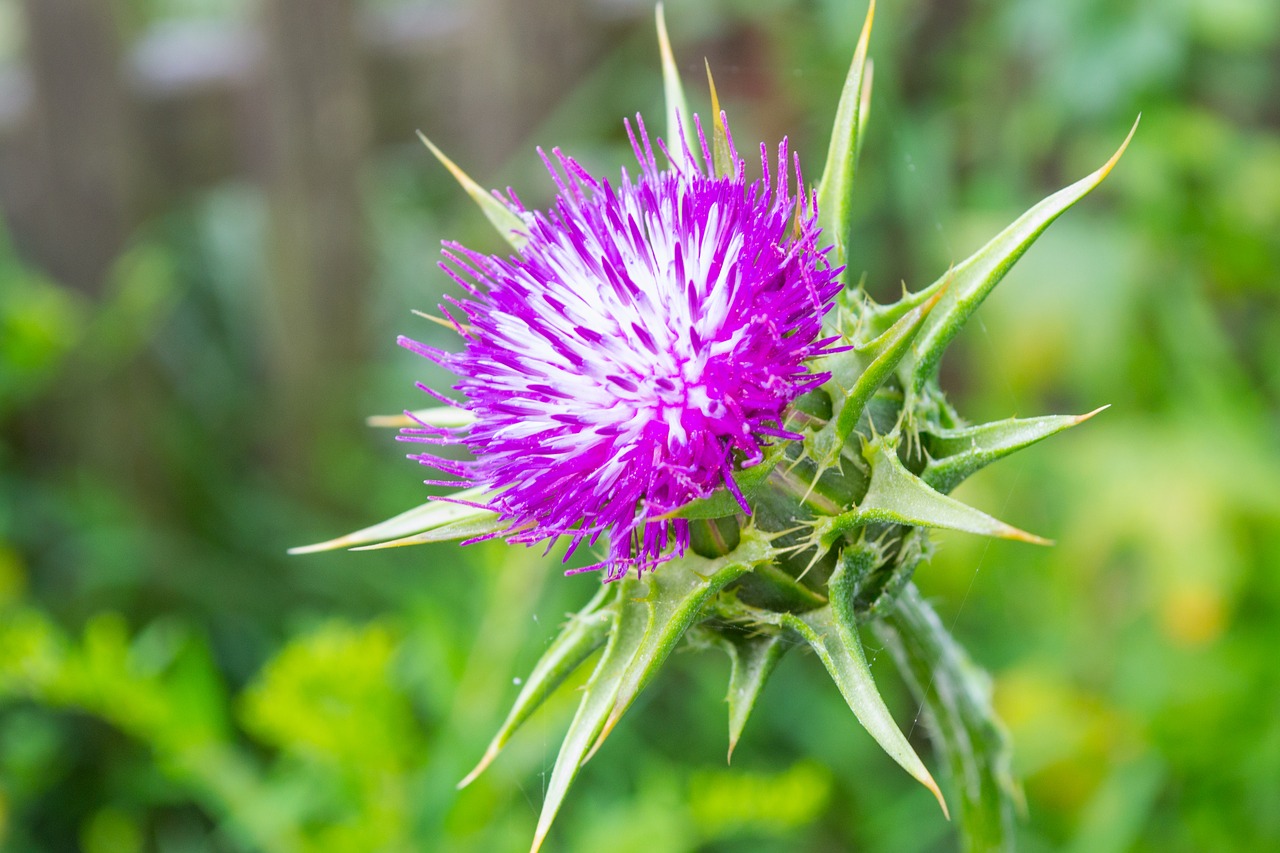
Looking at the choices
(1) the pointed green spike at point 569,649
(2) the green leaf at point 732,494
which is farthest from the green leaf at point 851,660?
(1) the pointed green spike at point 569,649

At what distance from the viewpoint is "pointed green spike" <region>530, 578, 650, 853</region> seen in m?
1.22

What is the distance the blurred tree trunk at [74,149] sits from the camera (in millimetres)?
3020

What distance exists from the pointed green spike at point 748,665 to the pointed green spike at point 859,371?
0.23 meters

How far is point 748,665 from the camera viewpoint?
1.40 m

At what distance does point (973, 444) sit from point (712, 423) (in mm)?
309

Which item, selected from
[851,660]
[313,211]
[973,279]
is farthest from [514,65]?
[851,660]

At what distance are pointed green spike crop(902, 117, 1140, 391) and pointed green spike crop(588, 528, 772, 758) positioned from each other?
279mm

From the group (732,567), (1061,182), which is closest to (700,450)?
(732,567)

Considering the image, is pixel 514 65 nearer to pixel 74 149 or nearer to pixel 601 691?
pixel 74 149

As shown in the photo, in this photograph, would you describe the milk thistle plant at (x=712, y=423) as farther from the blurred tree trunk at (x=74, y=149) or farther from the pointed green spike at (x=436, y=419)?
the blurred tree trunk at (x=74, y=149)

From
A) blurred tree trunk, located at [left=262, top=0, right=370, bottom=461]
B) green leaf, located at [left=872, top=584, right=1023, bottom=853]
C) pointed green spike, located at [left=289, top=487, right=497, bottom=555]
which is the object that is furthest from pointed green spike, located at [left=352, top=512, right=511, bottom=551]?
blurred tree trunk, located at [left=262, top=0, right=370, bottom=461]

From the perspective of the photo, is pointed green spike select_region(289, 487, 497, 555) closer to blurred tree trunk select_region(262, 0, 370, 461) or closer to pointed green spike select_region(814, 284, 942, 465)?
pointed green spike select_region(814, 284, 942, 465)

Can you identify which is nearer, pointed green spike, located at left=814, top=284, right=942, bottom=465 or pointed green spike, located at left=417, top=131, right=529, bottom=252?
pointed green spike, located at left=814, top=284, right=942, bottom=465

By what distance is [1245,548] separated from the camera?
2475 millimetres
